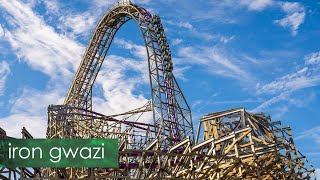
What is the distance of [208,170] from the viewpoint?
1841cm

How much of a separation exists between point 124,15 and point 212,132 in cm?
2007

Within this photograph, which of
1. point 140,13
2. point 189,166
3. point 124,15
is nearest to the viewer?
point 189,166

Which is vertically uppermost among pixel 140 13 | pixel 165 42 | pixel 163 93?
pixel 140 13

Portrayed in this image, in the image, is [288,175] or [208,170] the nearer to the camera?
[208,170]

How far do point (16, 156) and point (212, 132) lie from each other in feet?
32.6

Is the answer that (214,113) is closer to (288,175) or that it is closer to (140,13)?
(288,175)

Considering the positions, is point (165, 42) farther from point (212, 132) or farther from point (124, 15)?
point (212, 132)

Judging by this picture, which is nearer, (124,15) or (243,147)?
(243,147)

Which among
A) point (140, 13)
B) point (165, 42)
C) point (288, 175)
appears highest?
point (140, 13)

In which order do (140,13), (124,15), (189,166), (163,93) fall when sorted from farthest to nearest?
(124,15) → (140,13) → (163,93) → (189,166)

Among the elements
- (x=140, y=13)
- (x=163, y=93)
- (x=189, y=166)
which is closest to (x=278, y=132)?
(x=189, y=166)

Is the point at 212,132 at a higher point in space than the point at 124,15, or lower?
lower

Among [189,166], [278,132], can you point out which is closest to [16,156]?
[189,166]

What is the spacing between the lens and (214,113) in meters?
22.2
